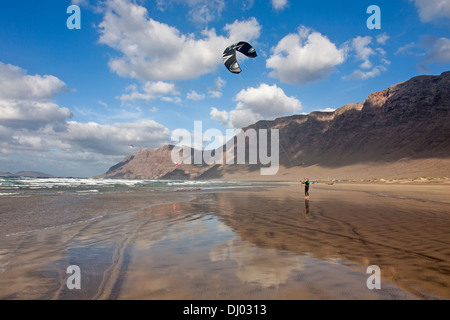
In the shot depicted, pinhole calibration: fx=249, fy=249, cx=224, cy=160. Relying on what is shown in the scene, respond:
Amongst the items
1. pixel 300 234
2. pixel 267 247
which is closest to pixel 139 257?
pixel 267 247

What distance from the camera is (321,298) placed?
3443 millimetres

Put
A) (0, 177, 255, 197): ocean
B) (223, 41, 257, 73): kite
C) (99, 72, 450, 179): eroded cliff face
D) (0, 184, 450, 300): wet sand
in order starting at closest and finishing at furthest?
(0, 184, 450, 300): wet sand < (223, 41, 257, 73): kite < (0, 177, 255, 197): ocean < (99, 72, 450, 179): eroded cliff face

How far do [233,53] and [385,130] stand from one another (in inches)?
4259

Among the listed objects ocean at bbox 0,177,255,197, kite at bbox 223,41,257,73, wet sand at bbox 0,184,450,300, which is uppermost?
kite at bbox 223,41,257,73

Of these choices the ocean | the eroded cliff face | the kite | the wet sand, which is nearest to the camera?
the wet sand

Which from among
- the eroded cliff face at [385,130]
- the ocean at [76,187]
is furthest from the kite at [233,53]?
the eroded cliff face at [385,130]

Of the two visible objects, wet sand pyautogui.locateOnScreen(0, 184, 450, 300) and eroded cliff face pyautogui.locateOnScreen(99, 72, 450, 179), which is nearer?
wet sand pyautogui.locateOnScreen(0, 184, 450, 300)

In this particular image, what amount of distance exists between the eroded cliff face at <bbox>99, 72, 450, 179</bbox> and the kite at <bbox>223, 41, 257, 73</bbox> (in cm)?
8191

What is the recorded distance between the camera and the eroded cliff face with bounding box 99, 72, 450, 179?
86750mm

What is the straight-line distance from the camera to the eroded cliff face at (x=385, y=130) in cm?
8675

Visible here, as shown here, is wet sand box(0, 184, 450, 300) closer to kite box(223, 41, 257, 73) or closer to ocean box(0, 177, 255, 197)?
kite box(223, 41, 257, 73)

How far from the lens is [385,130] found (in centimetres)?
10538

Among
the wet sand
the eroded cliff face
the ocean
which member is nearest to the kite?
the wet sand
